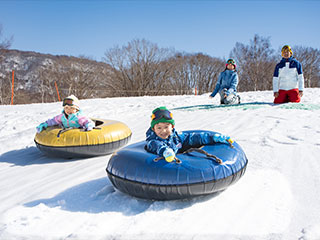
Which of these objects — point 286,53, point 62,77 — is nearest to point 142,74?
point 62,77

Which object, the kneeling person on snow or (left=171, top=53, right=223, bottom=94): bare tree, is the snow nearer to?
the kneeling person on snow

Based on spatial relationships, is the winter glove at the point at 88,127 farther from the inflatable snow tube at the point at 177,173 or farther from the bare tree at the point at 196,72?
the bare tree at the point at 196,72

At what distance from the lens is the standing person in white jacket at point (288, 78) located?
6562 mm

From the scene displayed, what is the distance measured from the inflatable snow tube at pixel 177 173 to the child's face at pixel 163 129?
26 centimetres

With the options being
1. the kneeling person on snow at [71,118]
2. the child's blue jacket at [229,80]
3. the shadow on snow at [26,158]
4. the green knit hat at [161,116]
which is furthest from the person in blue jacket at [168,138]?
the child's blue jacket at [229,80]

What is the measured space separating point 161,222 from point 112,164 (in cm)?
79

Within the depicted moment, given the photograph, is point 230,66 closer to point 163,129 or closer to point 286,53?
point 286,53

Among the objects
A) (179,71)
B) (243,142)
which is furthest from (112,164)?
(179,71)

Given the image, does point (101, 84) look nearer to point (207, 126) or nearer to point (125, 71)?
point (125, 71)

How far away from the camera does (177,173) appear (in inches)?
80.3

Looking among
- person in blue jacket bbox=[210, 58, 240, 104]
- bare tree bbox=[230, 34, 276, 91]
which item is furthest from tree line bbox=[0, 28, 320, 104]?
person in blue jacket bbox=[210, 58, 240, 104]

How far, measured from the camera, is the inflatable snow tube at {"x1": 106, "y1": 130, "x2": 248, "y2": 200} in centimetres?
204

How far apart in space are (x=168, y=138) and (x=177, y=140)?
0.18 meters

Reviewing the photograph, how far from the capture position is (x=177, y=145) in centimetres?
269
